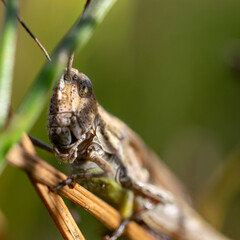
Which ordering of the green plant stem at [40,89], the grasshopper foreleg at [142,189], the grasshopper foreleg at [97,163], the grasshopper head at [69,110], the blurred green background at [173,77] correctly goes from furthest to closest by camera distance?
the blurred green background at [173,77] → the grasshopper foreleg at [142,189] → the grasshopper foreleg at [97,163] → the grasshopper head at [69,110] → the green plant stem at [40,89]

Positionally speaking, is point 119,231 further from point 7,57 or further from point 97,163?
point 7,57

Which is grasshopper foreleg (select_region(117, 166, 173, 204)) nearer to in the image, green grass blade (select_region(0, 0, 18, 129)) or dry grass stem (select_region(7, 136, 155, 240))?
dry grass stem (select_region(7, 136, 155, 240))

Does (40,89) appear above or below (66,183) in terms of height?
above

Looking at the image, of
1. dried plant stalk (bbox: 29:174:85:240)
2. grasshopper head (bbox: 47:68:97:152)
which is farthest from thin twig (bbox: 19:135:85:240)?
grasshopper head (bbox: 47:68:97:152)

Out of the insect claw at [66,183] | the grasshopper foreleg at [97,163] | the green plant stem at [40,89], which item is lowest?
the grasshopper foreleg at [97,163]

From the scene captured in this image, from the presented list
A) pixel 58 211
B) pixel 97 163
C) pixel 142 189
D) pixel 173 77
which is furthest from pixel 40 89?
pixel 173 77

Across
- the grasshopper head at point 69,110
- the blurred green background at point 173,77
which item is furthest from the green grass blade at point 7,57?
the blurred green background at point 173,77

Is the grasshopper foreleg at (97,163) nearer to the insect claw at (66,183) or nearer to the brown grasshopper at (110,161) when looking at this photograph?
the brown grasshopper at (110,161)
